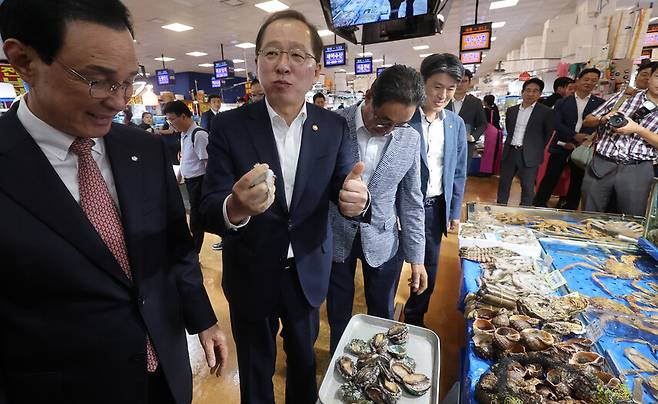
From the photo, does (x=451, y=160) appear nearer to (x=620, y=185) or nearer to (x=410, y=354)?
(x=410, y=354)

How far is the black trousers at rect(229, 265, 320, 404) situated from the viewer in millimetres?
1396

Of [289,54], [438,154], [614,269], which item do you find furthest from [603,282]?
[289,54]

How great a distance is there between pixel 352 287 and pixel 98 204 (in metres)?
1.33

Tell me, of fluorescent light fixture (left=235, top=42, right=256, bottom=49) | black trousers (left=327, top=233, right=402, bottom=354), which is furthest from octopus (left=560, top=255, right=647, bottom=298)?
fluorescent light fixture (left=235, top=42, right=256, bottom=49)

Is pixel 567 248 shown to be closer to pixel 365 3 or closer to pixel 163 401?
pixel 163 401

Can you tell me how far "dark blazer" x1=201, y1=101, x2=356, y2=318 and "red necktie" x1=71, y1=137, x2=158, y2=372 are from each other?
27 cm

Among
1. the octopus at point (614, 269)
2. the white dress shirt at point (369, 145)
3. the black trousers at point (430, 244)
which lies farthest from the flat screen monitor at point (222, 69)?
the octopus at point (614, 269)

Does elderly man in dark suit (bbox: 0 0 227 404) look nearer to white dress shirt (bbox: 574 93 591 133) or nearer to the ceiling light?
white dress shirt (bbox: 574 93 591 133)

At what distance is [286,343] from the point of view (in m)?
1.51

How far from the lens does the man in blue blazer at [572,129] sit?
4316mm

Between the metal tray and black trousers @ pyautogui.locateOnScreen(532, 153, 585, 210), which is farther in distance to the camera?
black trousers @ pyautogui.locateOnScreen(532, 153, 585, 210)

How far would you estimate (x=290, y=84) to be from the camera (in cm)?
118

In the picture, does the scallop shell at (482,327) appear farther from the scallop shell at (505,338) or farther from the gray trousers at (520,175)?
the gray trousers at (520,175)

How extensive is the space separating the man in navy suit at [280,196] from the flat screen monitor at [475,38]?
7.24 meters
